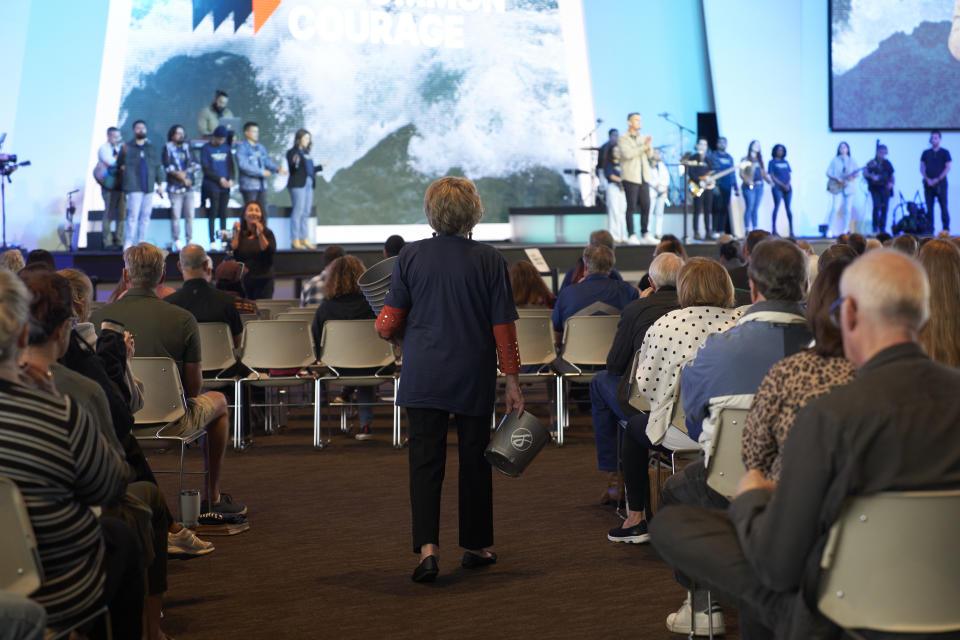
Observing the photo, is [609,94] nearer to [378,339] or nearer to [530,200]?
[530,200]

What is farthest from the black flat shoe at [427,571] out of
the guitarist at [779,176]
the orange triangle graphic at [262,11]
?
the orange triangle graphic at [262,11]

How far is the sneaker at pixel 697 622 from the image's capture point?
3.28 metres

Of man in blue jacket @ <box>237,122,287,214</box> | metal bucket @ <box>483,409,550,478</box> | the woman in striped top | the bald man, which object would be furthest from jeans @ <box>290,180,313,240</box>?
the bald man

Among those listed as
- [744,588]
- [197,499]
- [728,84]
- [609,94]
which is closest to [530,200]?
[609,94]

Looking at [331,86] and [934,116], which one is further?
[934,116]

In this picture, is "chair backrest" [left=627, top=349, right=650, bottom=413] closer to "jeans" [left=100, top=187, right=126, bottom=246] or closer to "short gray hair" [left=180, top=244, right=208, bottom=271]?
"short gray hair" [left=180, top=244, right=208, bottom=271]

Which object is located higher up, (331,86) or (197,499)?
(331,86)

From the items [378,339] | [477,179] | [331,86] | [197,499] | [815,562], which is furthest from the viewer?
[477,179]

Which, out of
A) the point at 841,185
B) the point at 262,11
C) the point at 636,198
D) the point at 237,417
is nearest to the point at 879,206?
the point at 841,185

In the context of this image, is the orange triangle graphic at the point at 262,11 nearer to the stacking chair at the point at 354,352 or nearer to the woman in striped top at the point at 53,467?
the stacking chair at the point at 354,352

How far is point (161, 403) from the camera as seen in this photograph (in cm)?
458

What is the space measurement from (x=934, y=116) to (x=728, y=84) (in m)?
3.83

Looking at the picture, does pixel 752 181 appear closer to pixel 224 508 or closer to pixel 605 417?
pixel 605 417

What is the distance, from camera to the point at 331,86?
17500mm
